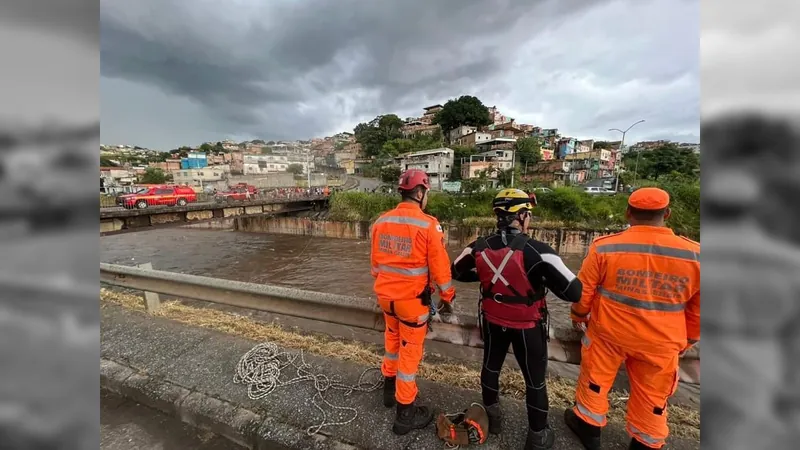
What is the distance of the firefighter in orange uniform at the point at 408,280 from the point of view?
84.4 inches

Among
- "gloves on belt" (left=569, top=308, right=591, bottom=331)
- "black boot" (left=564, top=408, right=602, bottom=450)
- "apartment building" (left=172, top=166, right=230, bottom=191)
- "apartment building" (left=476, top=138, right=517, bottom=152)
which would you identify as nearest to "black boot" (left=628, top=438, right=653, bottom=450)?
"black boot" (left=564, top=408, right=602, bottom=450)

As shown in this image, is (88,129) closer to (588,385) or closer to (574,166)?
(588,385)

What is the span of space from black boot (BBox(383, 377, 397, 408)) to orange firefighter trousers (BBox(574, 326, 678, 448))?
1.14m

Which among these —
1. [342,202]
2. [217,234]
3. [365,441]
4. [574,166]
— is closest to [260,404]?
[365,441]

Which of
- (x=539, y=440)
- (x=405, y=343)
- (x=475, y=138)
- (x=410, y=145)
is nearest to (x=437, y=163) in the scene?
(x=475, y=138)

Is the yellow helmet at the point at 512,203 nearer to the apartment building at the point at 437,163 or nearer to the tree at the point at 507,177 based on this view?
the tree at the point at 507,177

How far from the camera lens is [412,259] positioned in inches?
85.6

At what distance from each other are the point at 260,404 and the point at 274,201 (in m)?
23.9

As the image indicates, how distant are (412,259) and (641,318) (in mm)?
1351

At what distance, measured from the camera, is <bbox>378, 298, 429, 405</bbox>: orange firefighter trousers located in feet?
6.63

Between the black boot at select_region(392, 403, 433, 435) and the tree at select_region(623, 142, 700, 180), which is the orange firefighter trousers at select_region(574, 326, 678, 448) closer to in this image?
the black boot at select_region(392, 403, 433, 435)

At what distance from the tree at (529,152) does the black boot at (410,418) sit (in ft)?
124

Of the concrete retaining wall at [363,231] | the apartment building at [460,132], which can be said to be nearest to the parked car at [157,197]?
the concrete retaining wall at [363,231]

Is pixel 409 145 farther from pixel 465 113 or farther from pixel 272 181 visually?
pixel 272 181
